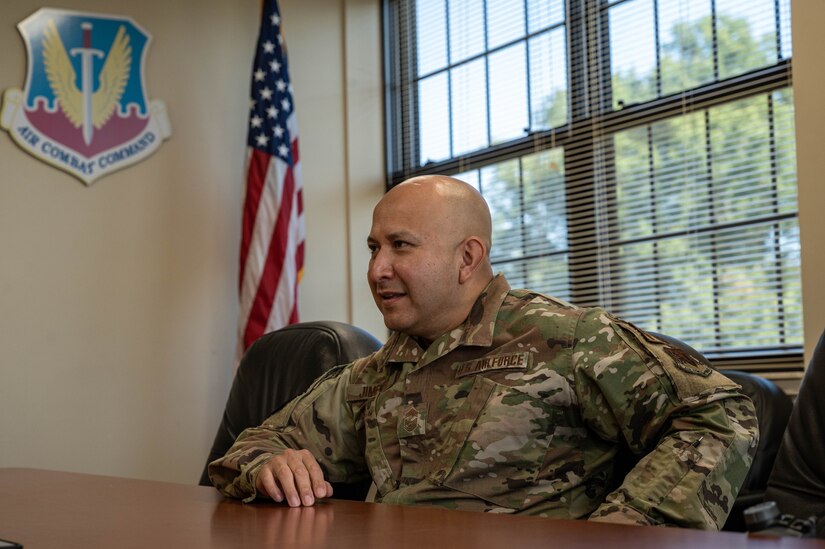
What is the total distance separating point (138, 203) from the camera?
4695 mm

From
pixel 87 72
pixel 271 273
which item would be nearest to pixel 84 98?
pixel 87 72

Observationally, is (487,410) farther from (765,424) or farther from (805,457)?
(765,424)

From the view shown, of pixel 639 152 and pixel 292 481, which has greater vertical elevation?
pixel 639 152

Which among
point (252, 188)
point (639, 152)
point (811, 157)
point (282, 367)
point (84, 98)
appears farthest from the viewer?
point (252, 188)

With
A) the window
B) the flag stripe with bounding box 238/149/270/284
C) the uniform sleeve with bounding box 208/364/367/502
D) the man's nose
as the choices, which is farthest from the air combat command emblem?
the man's nose

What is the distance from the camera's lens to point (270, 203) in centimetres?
473

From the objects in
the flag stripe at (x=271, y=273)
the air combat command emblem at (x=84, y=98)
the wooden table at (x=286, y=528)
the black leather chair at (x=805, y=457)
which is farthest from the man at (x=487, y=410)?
the air combat command emblem at (x=84, y=98)

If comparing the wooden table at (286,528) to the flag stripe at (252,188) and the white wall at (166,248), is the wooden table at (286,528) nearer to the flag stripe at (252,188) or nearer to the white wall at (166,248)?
the white wall at (166,248)

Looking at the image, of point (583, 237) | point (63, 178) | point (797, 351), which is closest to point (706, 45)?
point (583, 237)

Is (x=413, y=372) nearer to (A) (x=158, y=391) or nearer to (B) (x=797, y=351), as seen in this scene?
(B) (x=797, y=351)

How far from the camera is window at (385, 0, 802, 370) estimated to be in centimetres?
347

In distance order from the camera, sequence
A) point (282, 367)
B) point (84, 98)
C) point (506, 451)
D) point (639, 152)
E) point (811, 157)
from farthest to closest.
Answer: point (84, 98), point (639, 152), point (811, 157), point (282, 367), point (506, 451)

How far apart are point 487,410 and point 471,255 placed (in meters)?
0.38

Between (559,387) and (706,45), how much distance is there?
89.6 inches
